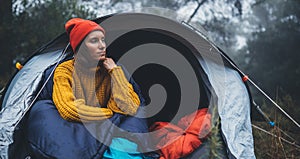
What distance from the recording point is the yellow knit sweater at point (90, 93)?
6.14 ft

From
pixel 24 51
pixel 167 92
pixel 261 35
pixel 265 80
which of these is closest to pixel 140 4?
pixel 261 35

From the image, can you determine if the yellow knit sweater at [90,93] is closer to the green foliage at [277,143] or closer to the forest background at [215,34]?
the green foliage at [277,143]

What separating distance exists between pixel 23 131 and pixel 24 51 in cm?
371

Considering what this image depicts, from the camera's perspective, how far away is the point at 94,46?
204 centimetres

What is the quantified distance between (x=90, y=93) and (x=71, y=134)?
0.38m

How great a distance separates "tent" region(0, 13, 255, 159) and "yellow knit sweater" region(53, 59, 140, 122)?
188mm

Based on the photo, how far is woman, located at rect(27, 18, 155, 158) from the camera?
1800mm

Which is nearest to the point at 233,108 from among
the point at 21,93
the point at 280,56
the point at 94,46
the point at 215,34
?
the point at 94,46

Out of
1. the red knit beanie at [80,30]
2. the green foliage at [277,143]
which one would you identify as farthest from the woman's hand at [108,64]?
the green foliage at [277,143]

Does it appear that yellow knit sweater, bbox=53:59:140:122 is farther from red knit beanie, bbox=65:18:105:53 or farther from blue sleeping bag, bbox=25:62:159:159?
red knit beanie, bbox=65:18:105:53

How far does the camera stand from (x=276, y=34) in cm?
807

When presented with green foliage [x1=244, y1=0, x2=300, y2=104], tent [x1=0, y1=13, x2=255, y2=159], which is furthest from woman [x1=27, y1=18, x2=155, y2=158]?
green foliage [x1=244, y1=0, x2=300, y2=104]

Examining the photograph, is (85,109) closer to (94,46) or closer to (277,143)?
(94,46)

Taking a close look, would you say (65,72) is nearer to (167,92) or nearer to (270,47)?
(167,92)
